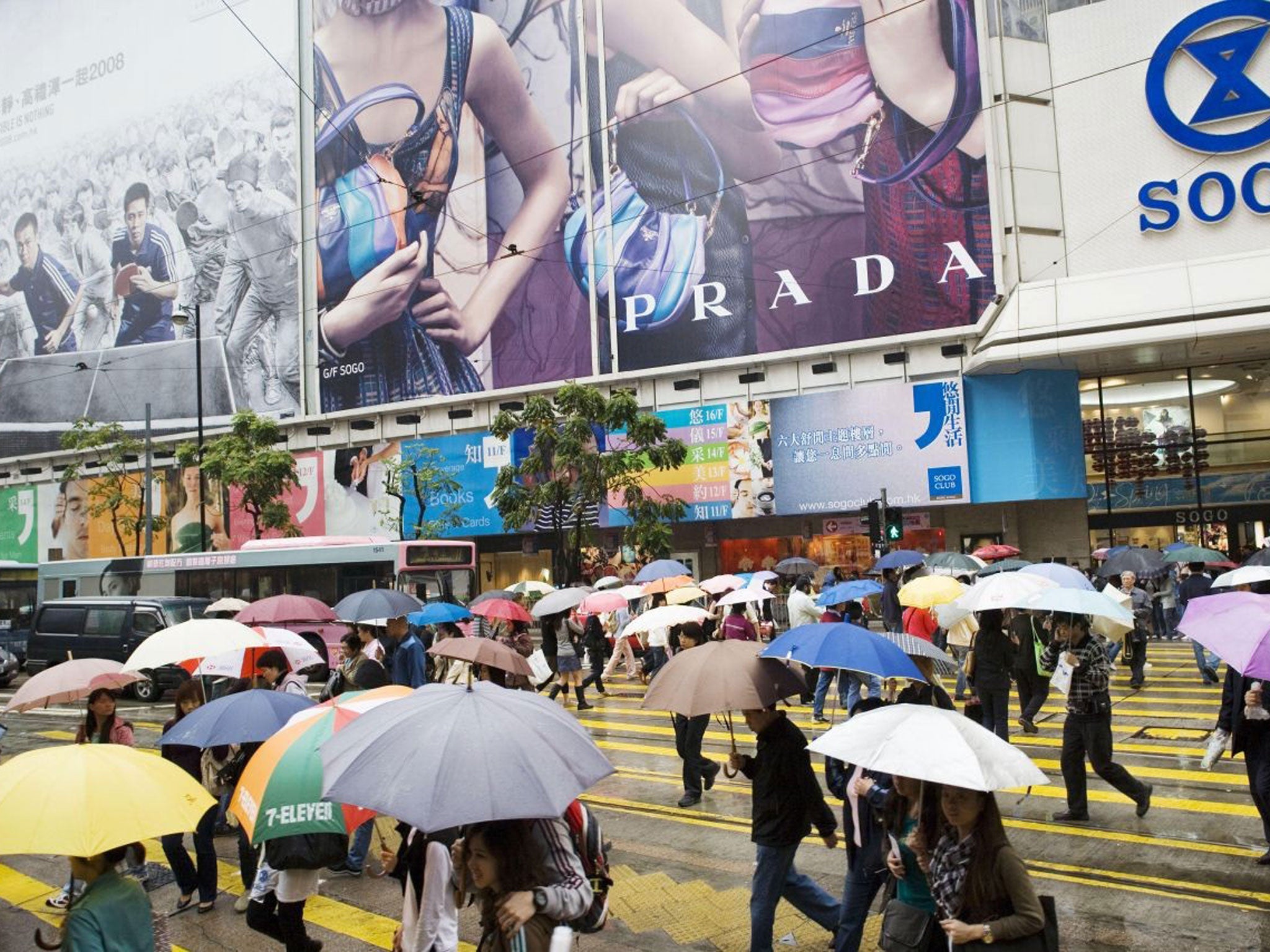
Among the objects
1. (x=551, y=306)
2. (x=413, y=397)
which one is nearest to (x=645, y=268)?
(x=551, y=306)

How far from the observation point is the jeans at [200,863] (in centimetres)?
684

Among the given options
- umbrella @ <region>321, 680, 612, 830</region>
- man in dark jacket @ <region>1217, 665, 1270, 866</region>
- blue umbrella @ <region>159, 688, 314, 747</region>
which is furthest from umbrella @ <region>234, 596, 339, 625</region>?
man in dark jacket @ <region>1217, 665, 1270, 866</region>

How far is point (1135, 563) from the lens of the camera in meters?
15.1

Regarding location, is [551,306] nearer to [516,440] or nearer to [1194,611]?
[516,440]

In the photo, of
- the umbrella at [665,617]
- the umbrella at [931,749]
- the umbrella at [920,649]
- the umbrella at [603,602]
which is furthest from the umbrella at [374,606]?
the umbrella at [931,749]

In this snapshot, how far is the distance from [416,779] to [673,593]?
10779 millimetres

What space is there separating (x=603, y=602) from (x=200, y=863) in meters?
7.82

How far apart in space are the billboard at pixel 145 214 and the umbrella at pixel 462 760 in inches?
1672

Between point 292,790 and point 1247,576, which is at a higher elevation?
point 1247,576

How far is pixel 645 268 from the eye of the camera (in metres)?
35.2

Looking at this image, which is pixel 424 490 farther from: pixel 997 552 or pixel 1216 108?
pixel 1216 108

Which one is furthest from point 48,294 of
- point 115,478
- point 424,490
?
point 424,490

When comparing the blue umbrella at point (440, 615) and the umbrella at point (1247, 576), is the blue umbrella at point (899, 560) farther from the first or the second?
the blue umbrella at point (440, 615)

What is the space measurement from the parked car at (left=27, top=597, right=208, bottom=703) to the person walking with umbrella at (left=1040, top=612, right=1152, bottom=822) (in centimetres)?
1638
